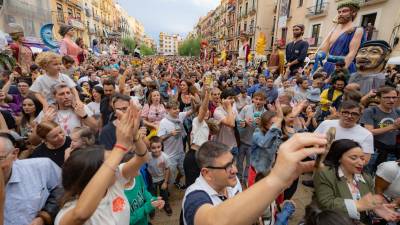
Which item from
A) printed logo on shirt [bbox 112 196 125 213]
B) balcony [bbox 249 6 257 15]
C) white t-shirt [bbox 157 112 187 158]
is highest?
balcony [bbox 249 6 257 15]

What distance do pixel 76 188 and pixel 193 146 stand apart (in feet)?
7.13

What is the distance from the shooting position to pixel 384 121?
3.06 m

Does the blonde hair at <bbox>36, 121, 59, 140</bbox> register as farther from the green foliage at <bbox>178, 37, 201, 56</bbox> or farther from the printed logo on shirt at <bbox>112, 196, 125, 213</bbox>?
the green foliage at <bbox>178, 37, 201, 56</bbox>

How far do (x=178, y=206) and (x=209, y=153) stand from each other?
2377 millimetres

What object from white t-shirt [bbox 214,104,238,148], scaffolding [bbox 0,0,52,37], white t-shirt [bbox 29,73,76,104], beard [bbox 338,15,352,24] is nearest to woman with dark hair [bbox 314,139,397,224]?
white t-shirt [bbox 214,104,238,148]

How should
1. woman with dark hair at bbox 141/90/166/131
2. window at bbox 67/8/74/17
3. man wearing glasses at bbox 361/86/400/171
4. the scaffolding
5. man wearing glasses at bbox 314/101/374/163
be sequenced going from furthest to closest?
window at bbox 67/8/74/17 < the scaffolding < woman with dark hair at bbox 141/90/166/131 < man wearing glasses at bbox 361/86/400/171 < man wearing glasses at bbox 314/101/374/163

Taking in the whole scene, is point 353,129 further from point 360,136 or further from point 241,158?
point 241,158

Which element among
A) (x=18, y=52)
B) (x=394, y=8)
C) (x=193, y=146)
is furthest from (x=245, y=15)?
(x=193, y=146)

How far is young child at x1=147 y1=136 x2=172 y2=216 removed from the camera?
335cm

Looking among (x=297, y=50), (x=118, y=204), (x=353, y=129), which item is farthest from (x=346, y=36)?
(x=118, y=204)

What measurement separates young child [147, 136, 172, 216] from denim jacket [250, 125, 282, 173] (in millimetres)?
1339

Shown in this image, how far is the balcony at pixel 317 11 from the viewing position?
1852 cm

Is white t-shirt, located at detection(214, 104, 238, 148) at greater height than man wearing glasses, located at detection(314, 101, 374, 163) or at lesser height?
lesser

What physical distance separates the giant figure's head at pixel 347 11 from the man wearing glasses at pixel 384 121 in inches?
77.3
